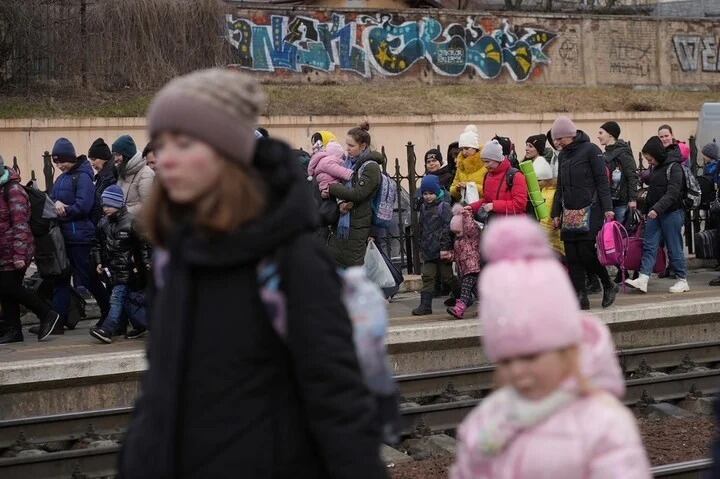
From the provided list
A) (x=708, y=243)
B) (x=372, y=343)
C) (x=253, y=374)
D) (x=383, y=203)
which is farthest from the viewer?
(x=708, y=243)

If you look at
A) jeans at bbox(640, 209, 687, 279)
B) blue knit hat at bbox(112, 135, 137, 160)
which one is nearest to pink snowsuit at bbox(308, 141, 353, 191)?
blue knit hat at bbox(112, 135, 137, 160)

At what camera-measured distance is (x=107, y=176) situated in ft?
41.3

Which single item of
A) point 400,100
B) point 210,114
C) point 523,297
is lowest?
point 523,297

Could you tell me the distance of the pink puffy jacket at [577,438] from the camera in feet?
10.0

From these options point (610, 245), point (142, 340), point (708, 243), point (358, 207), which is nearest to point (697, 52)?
point (708, 243)

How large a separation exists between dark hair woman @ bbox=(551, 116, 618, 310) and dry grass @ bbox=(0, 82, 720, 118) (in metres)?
16.5

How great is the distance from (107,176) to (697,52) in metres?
28.4

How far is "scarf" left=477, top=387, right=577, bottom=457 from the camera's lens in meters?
3.11

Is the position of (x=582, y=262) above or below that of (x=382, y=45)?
below

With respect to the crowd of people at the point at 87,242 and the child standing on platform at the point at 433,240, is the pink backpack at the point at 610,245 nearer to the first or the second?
the child standing on platform at the point at 433,240

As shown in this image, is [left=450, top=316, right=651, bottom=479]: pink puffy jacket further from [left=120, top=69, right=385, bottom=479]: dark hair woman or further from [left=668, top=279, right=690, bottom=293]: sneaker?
[left=668, top=279, right=690, bottom=293]: sneaker

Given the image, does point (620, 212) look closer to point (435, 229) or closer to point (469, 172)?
point (469, 172)

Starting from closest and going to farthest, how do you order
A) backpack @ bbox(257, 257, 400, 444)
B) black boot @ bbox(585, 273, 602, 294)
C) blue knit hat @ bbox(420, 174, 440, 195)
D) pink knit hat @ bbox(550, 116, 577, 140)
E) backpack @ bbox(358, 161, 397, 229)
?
1. backpack @ bbox(257, 257, 400, 444)
2. pink knit hat @ bbox(550, 116, 577, 140)
3. backpack @ bbox(358, 161, 397, 229)
4. blue knit hat @ bbox(420, 174, 440, 195)
5. black boot @ bbox(585, 273, 602, 294)

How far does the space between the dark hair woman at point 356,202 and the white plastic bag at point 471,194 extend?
81 cm
